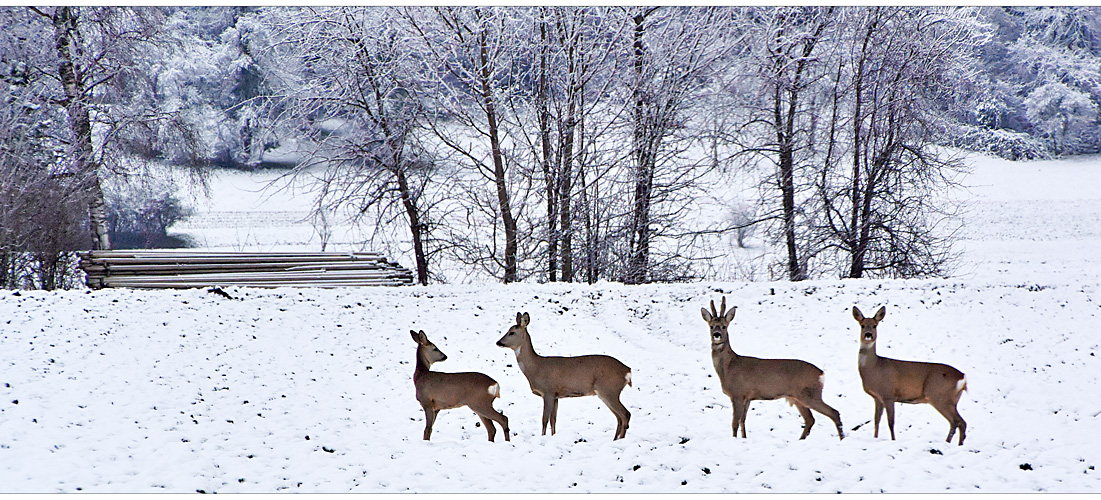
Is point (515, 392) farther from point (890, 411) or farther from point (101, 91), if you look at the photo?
point (101, 91)

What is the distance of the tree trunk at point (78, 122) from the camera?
13.2 meters

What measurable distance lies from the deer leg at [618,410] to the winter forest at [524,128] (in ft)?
23.9

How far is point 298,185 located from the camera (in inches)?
503

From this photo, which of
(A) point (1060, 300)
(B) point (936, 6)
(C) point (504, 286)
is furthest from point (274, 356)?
(B) point (936, 6)

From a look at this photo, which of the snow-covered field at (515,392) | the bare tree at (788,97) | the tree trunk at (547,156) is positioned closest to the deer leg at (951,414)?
the snow-covered field at (515,392)

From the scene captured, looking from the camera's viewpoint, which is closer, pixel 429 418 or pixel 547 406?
pixel 429 418

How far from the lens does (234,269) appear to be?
1145 cm

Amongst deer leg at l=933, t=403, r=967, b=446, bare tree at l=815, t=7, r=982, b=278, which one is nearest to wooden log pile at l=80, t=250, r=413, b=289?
bare tree at l=815, t=7, r=982, b=278

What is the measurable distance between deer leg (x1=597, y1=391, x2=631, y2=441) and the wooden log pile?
5.97 metres

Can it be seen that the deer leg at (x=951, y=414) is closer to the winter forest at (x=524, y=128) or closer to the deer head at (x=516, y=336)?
the deer head at (x=516, y=336)

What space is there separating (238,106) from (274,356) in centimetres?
836

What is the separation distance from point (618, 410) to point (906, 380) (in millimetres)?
1659

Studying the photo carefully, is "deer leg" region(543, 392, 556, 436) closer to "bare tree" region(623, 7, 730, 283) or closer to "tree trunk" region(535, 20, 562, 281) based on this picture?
"tree trunk" region(535, 20, 562, 281)

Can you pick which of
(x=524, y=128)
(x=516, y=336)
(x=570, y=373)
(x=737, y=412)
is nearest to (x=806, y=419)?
(x=737, y=412)
